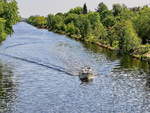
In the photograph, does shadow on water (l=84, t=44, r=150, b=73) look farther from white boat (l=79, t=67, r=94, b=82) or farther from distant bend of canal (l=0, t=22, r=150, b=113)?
white boat (l=79, t=67, r=94, b=82)

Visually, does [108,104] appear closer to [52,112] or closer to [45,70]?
[52,112]

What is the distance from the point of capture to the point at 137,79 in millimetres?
84000

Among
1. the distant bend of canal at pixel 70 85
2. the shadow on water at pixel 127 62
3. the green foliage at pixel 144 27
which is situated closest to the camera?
the distant bend of canal at pixel 70 85

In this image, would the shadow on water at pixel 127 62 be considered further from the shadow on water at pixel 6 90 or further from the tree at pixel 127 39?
the shadow on water at pixel 6 90

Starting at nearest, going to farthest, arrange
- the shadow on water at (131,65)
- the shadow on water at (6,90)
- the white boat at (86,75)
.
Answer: the shadow on water at (6,90), the white boat at (86,75), the shadow on water at (131,65)

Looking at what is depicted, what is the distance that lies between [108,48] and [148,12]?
104 ft

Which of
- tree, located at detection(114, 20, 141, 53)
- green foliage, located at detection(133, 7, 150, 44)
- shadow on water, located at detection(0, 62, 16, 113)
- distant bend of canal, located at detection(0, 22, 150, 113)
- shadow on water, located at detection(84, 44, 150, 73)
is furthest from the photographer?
green foliage, located at detection(133, 7, 150, 44)

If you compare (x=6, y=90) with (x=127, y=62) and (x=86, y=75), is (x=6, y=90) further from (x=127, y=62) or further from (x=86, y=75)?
(x=127, y=62)

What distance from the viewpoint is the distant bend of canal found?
61844mm

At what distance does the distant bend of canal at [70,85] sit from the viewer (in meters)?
61.8

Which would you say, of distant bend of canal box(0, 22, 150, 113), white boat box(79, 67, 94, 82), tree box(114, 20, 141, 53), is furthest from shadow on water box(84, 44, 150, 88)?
white boat box(79, 67, 94, 82)

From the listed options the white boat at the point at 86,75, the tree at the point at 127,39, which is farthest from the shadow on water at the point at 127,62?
the white boat at the point at 86,75

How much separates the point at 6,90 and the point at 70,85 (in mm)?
13670

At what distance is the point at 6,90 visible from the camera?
234 feet
